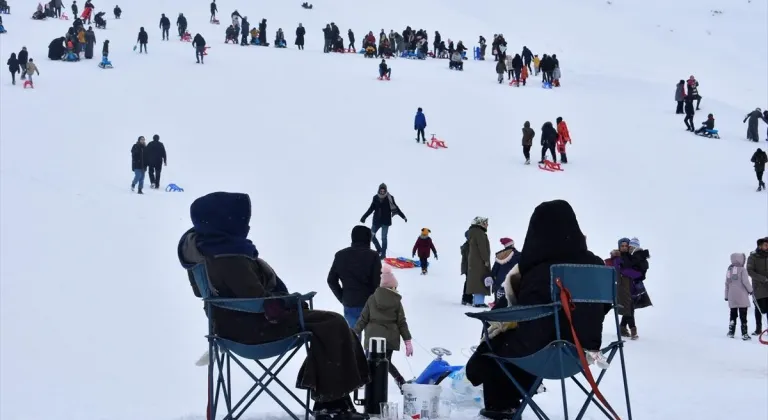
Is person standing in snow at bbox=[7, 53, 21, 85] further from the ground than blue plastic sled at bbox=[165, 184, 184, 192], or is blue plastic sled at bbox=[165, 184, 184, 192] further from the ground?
person standing in snow at bbox=[7, 53, 21, 85]

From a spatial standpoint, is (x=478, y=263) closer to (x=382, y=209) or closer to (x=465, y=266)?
(x=465, y=266)

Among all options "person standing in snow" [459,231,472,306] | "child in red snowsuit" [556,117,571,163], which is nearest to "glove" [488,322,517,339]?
"person standing in snow" [459,231,472,306]

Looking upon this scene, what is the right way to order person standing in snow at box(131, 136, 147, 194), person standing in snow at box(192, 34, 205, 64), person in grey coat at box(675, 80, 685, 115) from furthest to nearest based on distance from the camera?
1. person standing in snow at box(192, 34, 205, 64)
2. person in grey coat at box(675, 80, 685, 115)
3. person standing in snow at box(131, 136, 147, 194)

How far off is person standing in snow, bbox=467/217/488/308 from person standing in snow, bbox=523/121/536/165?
1097cm

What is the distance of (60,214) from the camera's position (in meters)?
15.2

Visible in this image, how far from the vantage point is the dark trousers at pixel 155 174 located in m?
18.5

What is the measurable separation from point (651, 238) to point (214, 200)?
563 inches

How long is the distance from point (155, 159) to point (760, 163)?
13.3 metres

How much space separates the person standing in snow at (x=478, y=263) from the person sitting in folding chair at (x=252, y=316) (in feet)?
21.3

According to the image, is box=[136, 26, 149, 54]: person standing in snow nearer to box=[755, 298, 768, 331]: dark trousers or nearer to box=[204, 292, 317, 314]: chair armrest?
box=[755, 298, 768, 331]: dark trousers

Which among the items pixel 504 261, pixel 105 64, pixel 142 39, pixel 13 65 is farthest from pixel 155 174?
pixel 142 39

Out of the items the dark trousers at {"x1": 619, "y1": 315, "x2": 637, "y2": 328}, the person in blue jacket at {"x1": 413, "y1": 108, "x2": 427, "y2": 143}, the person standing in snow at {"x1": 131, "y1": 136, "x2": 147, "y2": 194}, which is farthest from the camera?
the person in blue jacket at {"x1": 413, "y1": 108, "x2": 427, "y2": 143}

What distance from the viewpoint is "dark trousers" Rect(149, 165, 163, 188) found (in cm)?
1848

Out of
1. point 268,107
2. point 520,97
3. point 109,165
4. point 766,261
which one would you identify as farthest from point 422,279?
point 520,97
